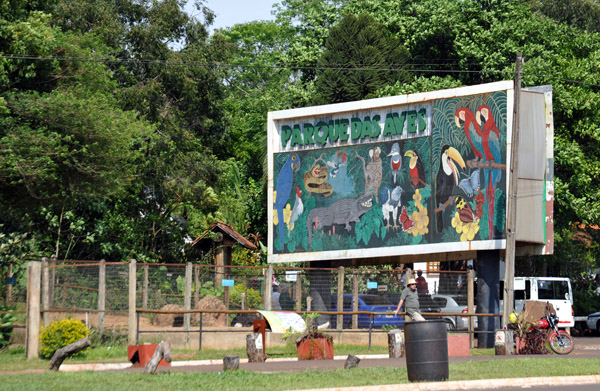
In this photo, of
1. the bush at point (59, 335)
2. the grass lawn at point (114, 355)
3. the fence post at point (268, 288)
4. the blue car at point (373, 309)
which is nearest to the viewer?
the grass lawn at point (114, 355)

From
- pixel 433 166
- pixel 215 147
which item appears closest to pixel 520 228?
pixel 433 166

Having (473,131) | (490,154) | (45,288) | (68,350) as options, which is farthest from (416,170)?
(68,350)

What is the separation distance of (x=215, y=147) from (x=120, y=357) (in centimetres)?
3686

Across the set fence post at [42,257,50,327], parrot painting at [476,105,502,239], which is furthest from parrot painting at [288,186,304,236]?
fence post at [42,257,50,327]

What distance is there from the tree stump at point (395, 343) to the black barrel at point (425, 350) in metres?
8.24

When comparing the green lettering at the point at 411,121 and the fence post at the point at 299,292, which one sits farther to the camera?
the green lettering at the point at 411,121

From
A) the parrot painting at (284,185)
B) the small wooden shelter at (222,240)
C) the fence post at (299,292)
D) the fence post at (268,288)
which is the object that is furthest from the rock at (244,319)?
the small wooden shelter at (222,240)

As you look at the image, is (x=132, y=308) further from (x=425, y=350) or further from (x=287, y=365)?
(x=425, y=350)

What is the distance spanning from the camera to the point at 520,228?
3103 cm

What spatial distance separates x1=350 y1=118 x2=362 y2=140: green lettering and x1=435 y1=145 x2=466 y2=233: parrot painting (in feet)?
11.1

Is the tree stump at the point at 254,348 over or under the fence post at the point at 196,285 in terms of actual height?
under

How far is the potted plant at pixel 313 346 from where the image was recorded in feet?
77.7

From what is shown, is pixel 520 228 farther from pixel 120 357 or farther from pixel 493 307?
pixel 120 357

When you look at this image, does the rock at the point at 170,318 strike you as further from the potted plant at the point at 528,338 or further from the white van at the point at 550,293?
the white van at the point at 550,293
